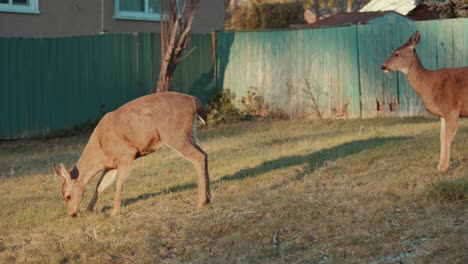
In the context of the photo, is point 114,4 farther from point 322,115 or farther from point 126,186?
point 126,186

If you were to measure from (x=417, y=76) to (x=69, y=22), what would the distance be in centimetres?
1154

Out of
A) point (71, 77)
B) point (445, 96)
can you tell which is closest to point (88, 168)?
point (445, 96)

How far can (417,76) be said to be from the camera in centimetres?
1060

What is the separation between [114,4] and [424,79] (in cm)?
1225

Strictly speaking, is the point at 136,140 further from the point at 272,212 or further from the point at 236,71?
the point at 236,71

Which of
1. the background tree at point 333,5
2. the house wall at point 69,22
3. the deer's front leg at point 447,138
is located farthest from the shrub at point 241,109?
the background tree at point 333,5

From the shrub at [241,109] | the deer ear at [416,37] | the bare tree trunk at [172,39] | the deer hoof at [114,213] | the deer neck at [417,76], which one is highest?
the bare tree trunk at [172,39]

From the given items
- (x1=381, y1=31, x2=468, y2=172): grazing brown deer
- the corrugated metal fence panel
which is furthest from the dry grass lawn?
the corrugated metal fence panel

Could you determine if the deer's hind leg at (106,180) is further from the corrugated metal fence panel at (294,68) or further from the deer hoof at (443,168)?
the corrugated metal fence panel at (294,68)

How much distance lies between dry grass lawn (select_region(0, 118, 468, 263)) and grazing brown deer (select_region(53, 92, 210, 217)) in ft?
1.14

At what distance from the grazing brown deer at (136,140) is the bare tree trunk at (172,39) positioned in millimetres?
9030

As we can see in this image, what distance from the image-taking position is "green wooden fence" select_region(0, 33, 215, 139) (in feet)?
57.1

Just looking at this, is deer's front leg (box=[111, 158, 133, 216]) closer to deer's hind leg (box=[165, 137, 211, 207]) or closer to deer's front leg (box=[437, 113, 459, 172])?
deer's hind leg (box=[165, 137, 211, 207])

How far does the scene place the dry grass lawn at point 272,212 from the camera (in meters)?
7.41
